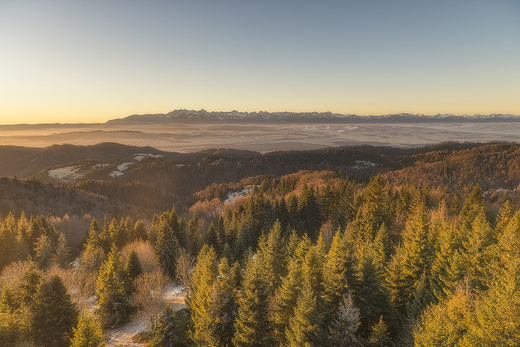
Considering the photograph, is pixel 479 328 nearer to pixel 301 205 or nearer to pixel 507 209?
pixel 507 209

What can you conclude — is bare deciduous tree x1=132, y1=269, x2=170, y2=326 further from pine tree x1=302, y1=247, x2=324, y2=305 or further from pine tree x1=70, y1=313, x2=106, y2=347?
pine tree x1=302, y1=247, x2=324, y2=305

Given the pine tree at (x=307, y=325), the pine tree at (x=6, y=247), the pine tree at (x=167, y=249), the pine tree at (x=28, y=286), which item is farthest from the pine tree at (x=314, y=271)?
the pine tree at (x=6, y=247)

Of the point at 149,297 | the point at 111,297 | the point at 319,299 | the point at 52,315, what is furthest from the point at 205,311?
the point at 111,297

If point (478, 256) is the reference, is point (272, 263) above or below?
below

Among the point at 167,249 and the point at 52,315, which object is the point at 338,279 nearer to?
the point at 52,315

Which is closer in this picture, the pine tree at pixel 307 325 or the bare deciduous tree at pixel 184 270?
the pine tree at pixel 307 325

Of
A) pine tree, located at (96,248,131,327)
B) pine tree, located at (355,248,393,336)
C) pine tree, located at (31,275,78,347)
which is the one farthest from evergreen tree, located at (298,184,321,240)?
pine tree, located at (31,275,78,347)

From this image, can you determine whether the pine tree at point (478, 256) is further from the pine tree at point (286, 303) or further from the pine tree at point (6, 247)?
the pine tree at point (6, 247)

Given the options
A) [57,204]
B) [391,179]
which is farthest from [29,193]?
[391,179]

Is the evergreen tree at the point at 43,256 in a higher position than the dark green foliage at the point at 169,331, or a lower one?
lower
